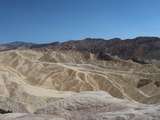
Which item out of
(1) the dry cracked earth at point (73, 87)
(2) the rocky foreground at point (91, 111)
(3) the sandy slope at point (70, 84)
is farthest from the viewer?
(3) the sandy slope at point (70, 84)

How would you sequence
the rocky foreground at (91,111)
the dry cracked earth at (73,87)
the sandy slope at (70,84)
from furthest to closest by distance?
the sandy slope at (70,84) < the dry cracked earth at (73,87) < the rocky foreground at (91,111)

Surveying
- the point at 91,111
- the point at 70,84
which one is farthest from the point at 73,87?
the point at 91,111

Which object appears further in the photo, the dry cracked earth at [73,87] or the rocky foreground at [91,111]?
the dry cracked earth at [73,87]

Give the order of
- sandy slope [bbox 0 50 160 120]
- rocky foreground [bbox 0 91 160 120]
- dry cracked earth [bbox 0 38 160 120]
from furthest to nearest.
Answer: sandy slope [bbox 0 50 160 120] < dry cracked earth [bbox 0 38 160 120] < rocky foreground [bbox 0 91 160 120]

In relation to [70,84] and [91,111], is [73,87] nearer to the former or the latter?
[70,84]

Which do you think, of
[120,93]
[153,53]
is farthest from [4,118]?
[153,53]

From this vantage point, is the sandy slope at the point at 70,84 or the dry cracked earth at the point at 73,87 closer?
the dry cracked earth at the point at 73,87

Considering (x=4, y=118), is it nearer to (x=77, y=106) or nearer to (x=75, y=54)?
(x=77, y=106)

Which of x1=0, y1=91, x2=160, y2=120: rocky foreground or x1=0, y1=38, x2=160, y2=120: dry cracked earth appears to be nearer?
x1=0, y1=91, x2=160, y2=120: rocky foreground

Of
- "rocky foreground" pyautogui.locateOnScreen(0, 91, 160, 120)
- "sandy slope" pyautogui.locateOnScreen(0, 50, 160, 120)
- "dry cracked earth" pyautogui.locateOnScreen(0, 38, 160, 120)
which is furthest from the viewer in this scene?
"sandy slope" pyautogui.locateOnScreen(0, 50, 160, 120)
